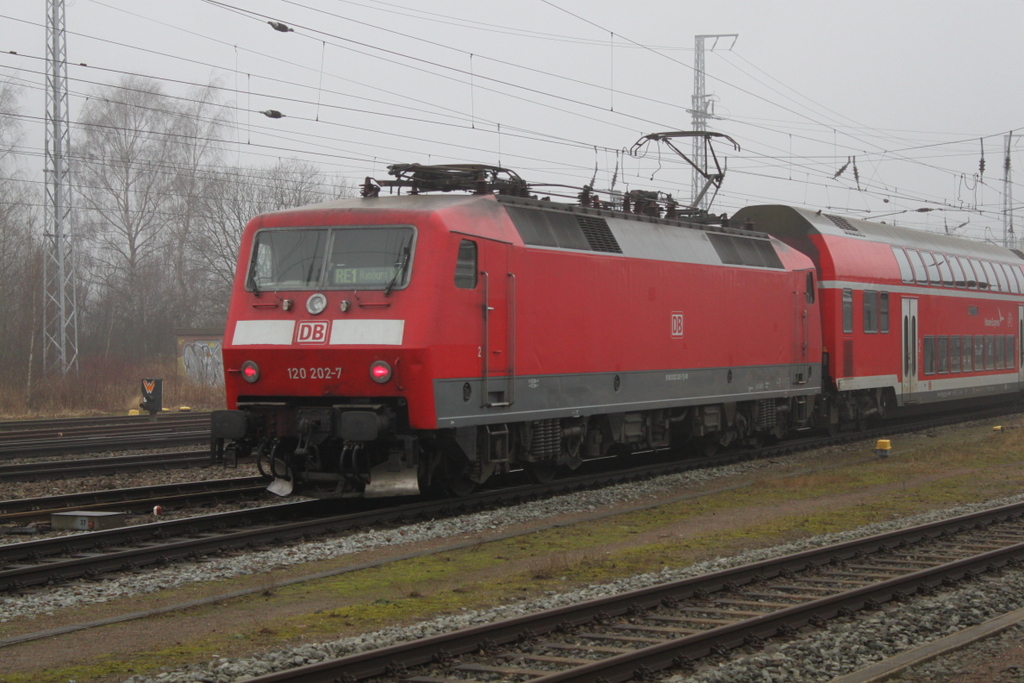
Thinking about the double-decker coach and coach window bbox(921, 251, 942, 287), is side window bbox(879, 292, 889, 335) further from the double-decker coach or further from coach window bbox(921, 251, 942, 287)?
coach window bbox(921, 251, 942, 287)

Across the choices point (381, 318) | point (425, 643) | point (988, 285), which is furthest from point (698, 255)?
point (988, 285)

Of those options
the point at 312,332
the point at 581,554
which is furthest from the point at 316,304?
the point at 581,554

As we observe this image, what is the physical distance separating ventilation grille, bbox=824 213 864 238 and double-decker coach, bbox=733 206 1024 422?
0.10ft

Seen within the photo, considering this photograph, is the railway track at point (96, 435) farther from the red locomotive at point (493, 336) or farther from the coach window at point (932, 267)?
the coach window at point (932, 267)

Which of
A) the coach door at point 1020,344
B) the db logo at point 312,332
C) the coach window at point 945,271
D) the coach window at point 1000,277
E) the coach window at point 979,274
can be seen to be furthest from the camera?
the coach door at point 1020,344

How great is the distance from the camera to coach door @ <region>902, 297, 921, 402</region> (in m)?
24.5

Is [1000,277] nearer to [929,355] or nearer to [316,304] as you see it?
[929,355]

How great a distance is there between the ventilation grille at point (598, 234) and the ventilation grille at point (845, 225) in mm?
9437

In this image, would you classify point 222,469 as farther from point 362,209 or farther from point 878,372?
point 878,372

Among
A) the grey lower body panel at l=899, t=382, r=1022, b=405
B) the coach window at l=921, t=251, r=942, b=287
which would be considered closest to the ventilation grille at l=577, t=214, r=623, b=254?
the grey lower body panel at l=899, t=382, r=1022, b=405

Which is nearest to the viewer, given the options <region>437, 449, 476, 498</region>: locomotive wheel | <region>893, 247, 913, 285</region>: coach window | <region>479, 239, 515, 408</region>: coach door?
<region>479, 239, 515, 408</region>: coach door

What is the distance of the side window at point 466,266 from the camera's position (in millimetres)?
12578

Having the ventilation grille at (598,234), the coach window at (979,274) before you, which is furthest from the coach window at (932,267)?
the ventilation grille at (598,234)

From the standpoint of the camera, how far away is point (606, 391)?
1539 centimetres
